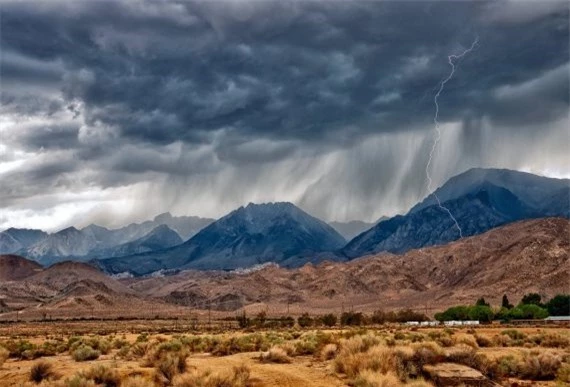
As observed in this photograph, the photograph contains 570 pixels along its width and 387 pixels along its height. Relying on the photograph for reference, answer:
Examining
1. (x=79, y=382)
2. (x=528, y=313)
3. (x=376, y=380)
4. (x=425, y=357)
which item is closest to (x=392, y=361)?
(x=425, y=357)

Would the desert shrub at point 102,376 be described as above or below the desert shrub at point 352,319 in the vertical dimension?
above

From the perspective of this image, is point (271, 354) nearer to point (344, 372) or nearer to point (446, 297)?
point (344, 372)

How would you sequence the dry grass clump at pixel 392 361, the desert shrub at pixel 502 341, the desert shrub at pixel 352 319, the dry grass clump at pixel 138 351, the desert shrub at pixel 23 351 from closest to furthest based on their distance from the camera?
the dry grass clump at pixel 392 361 → the dry grass clump at pixel 138 351 → the desert shrub at pixel 23 351 → the desert shrub at pixel 502 341 → the desert shrub at pixel 352 319

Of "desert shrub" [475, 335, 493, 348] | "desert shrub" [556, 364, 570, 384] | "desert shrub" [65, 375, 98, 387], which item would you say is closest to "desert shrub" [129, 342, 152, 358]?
"desert shrub" [65, 375, 98, 387]

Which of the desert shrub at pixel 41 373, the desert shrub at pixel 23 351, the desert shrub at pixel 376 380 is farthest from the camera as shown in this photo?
the desert shrub at pixel 23 351

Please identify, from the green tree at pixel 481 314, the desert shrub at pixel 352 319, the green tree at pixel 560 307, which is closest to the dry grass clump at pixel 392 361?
the desert shrub at pixel 352 319

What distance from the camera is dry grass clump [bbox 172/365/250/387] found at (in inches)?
935

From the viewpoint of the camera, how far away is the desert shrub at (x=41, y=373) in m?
29.8

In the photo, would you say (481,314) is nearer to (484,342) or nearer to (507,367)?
(484,342)

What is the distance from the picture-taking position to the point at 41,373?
30125mm

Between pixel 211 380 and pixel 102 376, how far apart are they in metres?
6.11

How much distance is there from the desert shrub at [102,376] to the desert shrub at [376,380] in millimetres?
10452

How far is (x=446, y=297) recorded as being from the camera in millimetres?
197750

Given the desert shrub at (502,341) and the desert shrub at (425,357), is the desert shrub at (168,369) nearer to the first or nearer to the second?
the desert shrub at (425,357)
